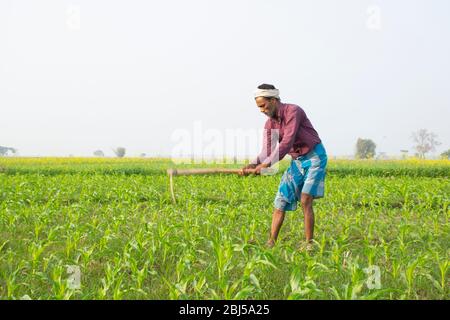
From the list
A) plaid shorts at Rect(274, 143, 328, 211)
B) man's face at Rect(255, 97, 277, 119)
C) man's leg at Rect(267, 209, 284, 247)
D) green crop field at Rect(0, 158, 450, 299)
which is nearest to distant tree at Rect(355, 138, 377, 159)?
green crop field at Rect(0, 158, 450, 299)

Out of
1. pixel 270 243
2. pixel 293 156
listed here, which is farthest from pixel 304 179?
pixel 270 243

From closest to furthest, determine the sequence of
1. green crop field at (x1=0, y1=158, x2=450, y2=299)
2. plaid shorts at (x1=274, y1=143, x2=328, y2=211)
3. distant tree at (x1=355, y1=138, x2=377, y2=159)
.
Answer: green crop field at (x1=0, y1=158, x2=450, y2=299), plaid shorts at (x1=274, y1=143, x2=328, y2=211), distant tree at (x1=355, y1=138, x2=377, y2=159)

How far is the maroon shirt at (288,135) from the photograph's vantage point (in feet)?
15.0

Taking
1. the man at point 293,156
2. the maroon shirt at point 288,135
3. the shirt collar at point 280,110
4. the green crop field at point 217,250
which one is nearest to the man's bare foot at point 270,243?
the man at point 293,156

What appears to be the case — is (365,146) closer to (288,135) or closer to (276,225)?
(276,225)

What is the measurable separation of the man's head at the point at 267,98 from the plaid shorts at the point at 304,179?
0.72 meters

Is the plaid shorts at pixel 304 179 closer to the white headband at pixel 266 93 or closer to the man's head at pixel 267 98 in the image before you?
the man's head at pixel 267 98

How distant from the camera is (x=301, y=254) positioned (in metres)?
4.13

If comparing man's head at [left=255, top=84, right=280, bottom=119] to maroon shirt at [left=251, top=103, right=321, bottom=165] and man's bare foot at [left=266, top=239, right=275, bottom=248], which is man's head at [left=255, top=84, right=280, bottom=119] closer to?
maroon shirt at [left=251, top=103, right=321, bottom=165]

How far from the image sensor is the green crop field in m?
3.29

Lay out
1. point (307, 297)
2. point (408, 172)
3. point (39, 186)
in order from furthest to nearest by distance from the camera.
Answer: point (408, 172) < point (39, 186) < point (307, 297)
